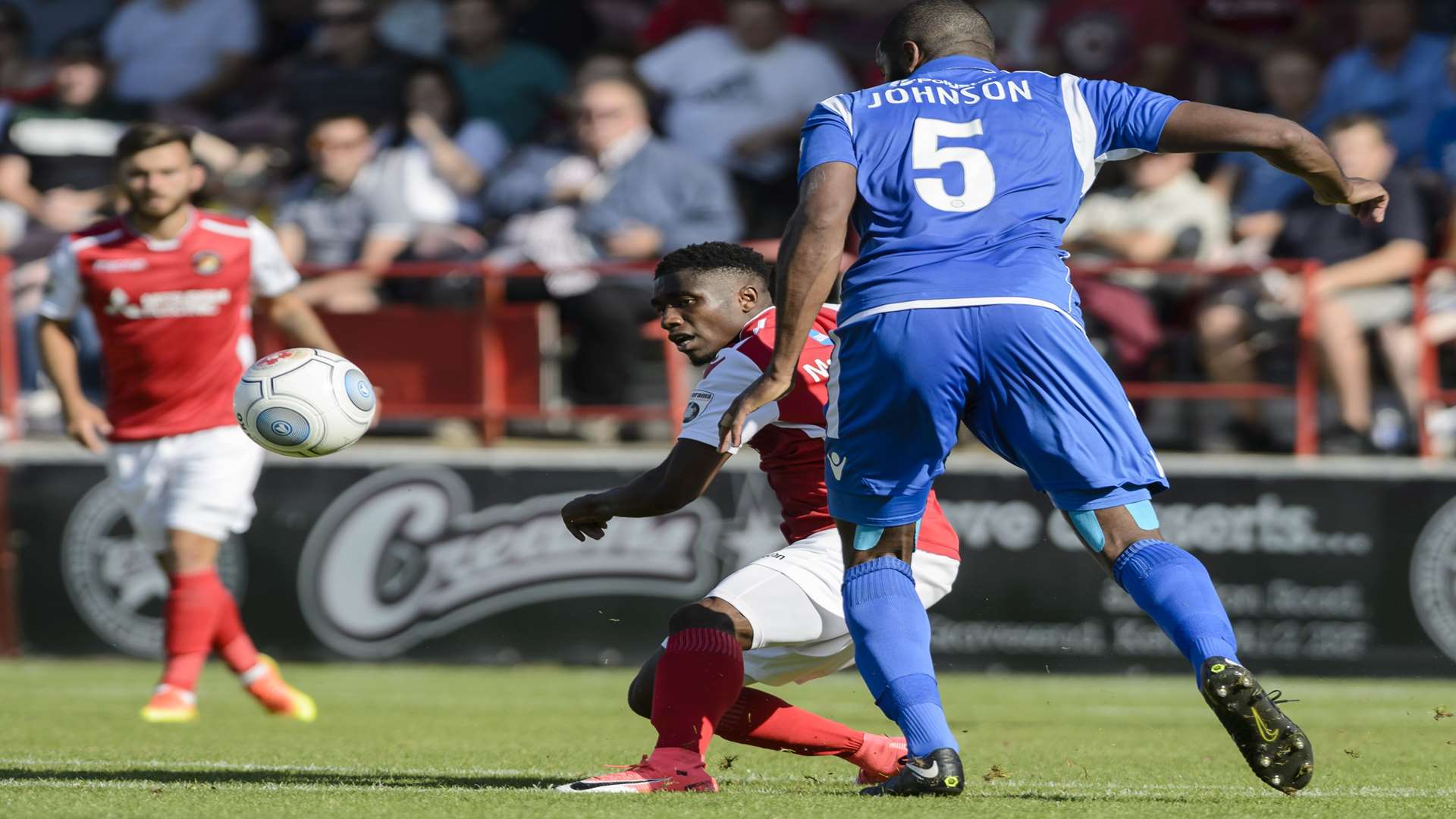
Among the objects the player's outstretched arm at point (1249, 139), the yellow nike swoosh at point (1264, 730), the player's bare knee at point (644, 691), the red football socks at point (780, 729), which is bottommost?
the red football socks at point (780, 729)

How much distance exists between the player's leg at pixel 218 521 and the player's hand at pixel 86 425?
33 cm

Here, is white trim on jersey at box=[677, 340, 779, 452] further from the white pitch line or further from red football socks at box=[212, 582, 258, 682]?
red football socks at box=[212, 582, 258, 682]

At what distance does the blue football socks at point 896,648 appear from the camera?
4496mm

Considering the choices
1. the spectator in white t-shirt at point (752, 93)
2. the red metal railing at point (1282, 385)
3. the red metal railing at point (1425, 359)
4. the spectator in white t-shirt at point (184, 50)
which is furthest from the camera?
the spectator in white t-shirt at point (184, 50)

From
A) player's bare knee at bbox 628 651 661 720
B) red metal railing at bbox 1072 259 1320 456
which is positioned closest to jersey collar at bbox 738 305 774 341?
player's bare knee at bbox 628 651 661 720

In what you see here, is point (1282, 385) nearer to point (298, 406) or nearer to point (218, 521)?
point (218, 521)

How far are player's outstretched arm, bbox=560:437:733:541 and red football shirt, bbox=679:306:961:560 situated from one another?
46 mm

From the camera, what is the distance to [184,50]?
13781mm

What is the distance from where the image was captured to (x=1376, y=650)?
32.9 feet

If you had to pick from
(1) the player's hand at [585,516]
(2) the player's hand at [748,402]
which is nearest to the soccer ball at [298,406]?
(1) the player's hand at [585,516]

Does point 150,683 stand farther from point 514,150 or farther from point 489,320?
point 514,150

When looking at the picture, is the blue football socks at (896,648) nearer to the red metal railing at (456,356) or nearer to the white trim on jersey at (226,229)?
the white trim on jersey at (226,229)

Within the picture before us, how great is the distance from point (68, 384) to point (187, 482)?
0.68 m

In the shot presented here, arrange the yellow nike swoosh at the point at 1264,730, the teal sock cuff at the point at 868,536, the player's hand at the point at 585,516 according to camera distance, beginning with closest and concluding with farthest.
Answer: the yellow nike swoosh at the point at 1264,730 < the teal sock cuff at the point at 868,536 < the player's hand at the point at 585,516
